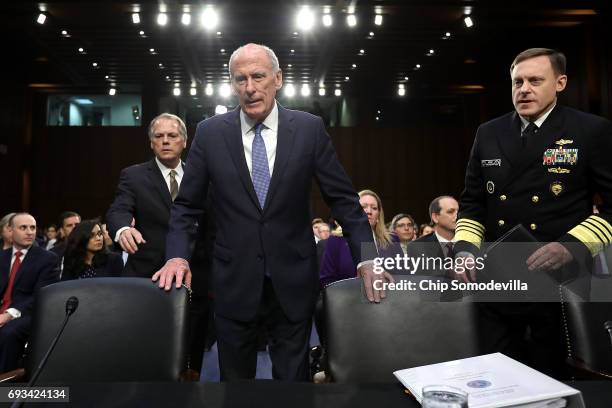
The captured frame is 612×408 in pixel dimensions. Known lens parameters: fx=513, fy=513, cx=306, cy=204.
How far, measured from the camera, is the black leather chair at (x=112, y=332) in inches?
56.2

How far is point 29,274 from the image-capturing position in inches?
142

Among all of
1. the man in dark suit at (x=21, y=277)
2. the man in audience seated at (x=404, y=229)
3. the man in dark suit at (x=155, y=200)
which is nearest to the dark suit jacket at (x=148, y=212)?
the man in dark suit at (x=155, y=200)

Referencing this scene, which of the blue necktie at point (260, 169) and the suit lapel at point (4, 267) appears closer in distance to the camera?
the blue necktie at point (260, 169)

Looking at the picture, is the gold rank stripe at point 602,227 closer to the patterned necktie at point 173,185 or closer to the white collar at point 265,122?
the white collar at point 265,122

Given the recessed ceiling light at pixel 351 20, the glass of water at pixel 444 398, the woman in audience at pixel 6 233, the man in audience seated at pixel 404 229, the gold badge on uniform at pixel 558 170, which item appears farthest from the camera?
the recessed ceiling light at pixel 351 20

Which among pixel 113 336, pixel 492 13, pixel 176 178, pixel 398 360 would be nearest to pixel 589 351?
pixel 398 360

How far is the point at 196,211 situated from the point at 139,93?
445 inches

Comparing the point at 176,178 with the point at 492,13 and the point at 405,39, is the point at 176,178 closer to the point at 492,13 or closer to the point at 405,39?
the point at 492,13

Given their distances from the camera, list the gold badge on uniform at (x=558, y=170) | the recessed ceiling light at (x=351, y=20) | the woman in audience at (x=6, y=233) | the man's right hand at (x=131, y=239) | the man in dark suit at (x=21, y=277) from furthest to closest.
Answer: the recessed ceiling light at (x=351, y=20), the woman in audience at (x=6, y=233), the man in dark suit at (x=21, y=277), the man's right hand at (x=131, y=239), the gold badge on uniform at (x=558, y=170)

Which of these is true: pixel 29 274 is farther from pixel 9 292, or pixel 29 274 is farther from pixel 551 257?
pixel 551 257

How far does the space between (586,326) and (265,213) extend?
1.00 metres

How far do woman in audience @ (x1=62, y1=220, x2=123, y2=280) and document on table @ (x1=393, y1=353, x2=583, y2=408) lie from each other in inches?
130

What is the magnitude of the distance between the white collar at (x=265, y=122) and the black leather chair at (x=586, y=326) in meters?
1.03

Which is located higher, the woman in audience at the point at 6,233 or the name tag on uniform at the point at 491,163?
the name tag on uniform at the point at 491,163
